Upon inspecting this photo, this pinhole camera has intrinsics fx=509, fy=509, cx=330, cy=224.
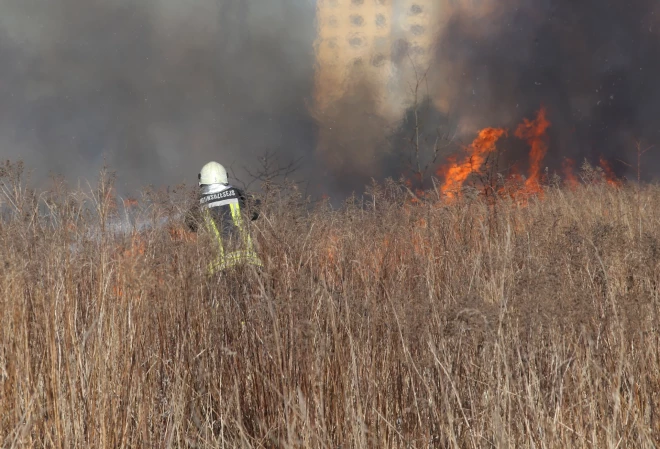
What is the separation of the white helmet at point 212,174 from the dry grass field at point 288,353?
263 centimetres

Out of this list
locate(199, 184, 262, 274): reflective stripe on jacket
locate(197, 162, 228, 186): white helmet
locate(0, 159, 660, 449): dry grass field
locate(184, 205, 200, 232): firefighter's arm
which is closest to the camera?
locate(0, 159, 660, 449): dry grass field

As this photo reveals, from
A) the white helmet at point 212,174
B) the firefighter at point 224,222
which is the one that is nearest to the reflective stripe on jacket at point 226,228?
the firefighter at point 224,222

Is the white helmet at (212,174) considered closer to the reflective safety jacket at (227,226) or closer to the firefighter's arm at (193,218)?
the reflective safety jacket at (227,226)

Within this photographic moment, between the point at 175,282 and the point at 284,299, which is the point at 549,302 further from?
the point at 175,282

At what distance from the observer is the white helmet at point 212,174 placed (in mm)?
5477

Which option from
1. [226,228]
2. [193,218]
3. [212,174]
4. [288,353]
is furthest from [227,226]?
[288,353]

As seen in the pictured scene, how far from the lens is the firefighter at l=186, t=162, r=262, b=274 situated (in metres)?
2.77

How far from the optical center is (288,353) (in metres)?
2.15

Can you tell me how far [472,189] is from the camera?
4.34 metres

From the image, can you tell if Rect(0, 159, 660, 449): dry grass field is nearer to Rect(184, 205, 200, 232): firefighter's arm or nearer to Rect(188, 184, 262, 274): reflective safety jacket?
Rect(188, 184, 262, 274): reflective safety jacket

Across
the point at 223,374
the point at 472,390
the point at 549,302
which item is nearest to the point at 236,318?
the point at 223,374

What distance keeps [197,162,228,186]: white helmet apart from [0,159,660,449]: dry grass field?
2629 millimetres

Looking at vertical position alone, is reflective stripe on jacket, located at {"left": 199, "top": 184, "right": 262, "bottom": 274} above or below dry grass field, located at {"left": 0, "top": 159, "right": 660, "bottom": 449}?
above

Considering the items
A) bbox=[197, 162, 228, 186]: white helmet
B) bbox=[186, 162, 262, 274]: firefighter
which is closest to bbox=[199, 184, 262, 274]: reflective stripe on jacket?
bbox=[186, 162, 262, 274]: firefighter
